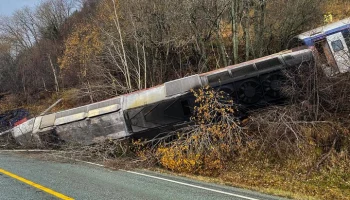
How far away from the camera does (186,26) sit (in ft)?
60.9

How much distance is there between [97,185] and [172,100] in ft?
15.3

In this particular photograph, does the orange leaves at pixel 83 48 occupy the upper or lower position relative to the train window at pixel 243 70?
upper

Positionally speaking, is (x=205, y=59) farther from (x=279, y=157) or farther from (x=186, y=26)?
(x=279, y=157)

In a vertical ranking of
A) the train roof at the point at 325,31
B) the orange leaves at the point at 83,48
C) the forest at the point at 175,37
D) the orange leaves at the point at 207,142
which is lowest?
the orange leaves at the point at 207,142

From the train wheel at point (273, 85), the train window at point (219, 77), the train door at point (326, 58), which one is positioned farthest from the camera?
the train window at point (219, 77)

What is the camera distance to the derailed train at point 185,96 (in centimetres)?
1178

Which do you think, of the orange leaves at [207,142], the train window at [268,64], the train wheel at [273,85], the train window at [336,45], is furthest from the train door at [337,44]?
the orange leaves at [207,142]

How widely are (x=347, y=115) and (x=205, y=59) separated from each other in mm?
10102

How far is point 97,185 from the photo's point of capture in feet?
27.7

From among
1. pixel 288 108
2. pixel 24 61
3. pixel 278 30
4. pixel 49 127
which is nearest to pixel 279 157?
pixel 288 108

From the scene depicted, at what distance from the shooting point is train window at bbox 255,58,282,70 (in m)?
11.9

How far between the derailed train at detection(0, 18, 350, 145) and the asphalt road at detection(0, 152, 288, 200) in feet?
7.30

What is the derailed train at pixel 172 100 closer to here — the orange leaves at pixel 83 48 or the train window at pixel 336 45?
the train window at pixel 336 45

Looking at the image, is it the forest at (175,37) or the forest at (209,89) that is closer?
the forest at (209,89)
